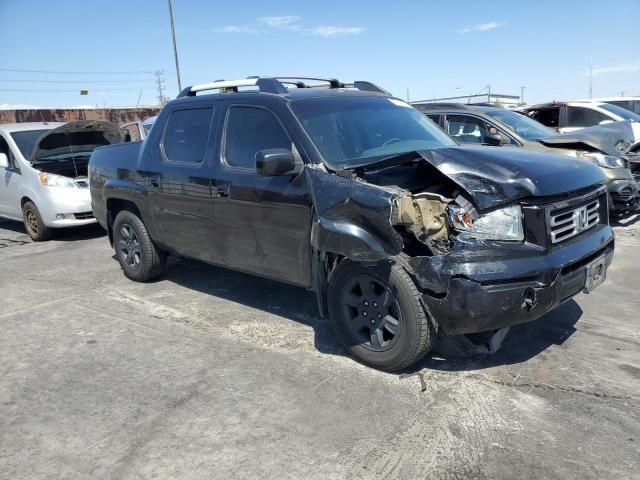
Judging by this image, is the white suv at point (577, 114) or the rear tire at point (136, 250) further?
the white suv at point (577, 114)

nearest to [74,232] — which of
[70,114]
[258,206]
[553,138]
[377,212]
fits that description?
[258,206]

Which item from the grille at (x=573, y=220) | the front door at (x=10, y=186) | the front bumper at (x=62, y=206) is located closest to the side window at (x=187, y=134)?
the grille at (x=573, y=220)

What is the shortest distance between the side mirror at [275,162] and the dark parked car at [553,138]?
320cm

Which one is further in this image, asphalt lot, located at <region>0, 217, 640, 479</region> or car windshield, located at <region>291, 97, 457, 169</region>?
car windshield, located at <region>291, 97, 457, 169</region>

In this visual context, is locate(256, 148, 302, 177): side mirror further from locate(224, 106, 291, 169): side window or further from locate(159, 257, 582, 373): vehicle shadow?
locate(159, 257, 582, 373): vehicle shadow

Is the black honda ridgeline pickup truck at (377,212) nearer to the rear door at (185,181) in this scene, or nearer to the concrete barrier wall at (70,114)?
the rear door at (185,181)

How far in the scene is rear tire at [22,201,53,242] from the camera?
8578mm

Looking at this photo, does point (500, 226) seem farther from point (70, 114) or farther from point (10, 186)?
point (70, 114)

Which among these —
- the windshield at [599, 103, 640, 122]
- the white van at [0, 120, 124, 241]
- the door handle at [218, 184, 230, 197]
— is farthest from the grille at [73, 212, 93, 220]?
the windshield at [599, 103, 640, 122]

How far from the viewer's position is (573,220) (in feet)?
11.4

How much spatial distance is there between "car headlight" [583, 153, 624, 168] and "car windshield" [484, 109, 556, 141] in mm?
1111

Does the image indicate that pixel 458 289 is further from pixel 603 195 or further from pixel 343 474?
pixel 603 195

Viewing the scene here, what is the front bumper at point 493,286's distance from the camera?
3131 mm

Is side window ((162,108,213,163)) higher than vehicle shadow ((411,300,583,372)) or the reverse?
higher
